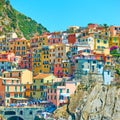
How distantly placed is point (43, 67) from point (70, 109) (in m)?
19.5

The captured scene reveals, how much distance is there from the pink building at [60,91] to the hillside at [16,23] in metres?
42.5

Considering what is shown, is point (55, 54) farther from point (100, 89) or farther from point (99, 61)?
point (100, 89)

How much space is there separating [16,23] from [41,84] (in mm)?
50144

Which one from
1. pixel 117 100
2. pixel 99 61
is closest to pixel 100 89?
pixel 117 100

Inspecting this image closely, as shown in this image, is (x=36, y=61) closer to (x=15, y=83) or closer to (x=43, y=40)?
(x=43, y=40)

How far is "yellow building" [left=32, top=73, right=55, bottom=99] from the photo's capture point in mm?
88625

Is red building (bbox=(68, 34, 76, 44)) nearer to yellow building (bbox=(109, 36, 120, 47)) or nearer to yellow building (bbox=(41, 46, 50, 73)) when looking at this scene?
yellow building (bbox=(109, 36, 120, 47))

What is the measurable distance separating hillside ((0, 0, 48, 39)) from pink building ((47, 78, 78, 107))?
4253cm

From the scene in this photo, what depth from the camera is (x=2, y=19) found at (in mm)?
131375

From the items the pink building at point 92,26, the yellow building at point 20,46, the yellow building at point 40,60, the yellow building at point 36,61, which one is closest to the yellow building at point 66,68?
the yellow building at point 40,60

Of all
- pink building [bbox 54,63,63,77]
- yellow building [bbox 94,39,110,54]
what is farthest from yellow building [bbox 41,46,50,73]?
yellow building [bbox 94,39,110,54]

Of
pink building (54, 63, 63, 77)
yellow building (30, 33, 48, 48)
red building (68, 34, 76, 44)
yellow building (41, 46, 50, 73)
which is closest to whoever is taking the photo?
pink building (54, 63, 63, 77)

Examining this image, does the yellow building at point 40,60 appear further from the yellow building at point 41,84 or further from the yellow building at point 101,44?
the yellow building at point 101,44

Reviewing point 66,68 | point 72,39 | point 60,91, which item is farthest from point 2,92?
point 72,39
